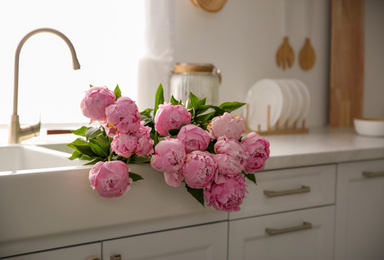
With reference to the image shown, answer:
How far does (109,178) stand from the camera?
891 mm

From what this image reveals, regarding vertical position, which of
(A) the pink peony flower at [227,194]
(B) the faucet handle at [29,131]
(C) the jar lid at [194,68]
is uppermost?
(C) the jar lid at [194,68]

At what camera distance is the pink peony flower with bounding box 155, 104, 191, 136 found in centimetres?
98

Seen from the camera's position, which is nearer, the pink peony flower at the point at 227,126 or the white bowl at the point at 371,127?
the pink peony flower at the point at 227,126

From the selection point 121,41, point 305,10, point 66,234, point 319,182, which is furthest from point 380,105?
point 66,234

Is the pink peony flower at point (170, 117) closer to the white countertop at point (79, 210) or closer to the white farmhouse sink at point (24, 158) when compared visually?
the white countertop at point (79, 210)

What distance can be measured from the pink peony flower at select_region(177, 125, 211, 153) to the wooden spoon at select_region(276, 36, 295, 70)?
1264mm

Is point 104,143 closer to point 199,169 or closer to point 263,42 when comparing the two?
point 199,169

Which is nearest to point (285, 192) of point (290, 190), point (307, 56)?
point (290, 190)

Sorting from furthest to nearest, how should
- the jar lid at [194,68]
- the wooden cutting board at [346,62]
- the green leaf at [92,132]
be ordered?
the wooden cutting board at [346,62] < the jar lid at [194,68] < the green leaf at [92,132]

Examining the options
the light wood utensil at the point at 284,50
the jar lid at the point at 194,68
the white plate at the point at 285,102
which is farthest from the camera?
the light wood utensil at the point at 284,50

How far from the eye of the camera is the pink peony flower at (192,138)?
0.95 metres

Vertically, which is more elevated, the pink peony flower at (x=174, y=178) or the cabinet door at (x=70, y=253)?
the pink peony flower at (x=174, y=178)

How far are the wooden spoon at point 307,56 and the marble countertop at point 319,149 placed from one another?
1.47 feet

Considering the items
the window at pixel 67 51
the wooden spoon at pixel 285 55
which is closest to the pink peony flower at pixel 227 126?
the window at pixel 67 51
